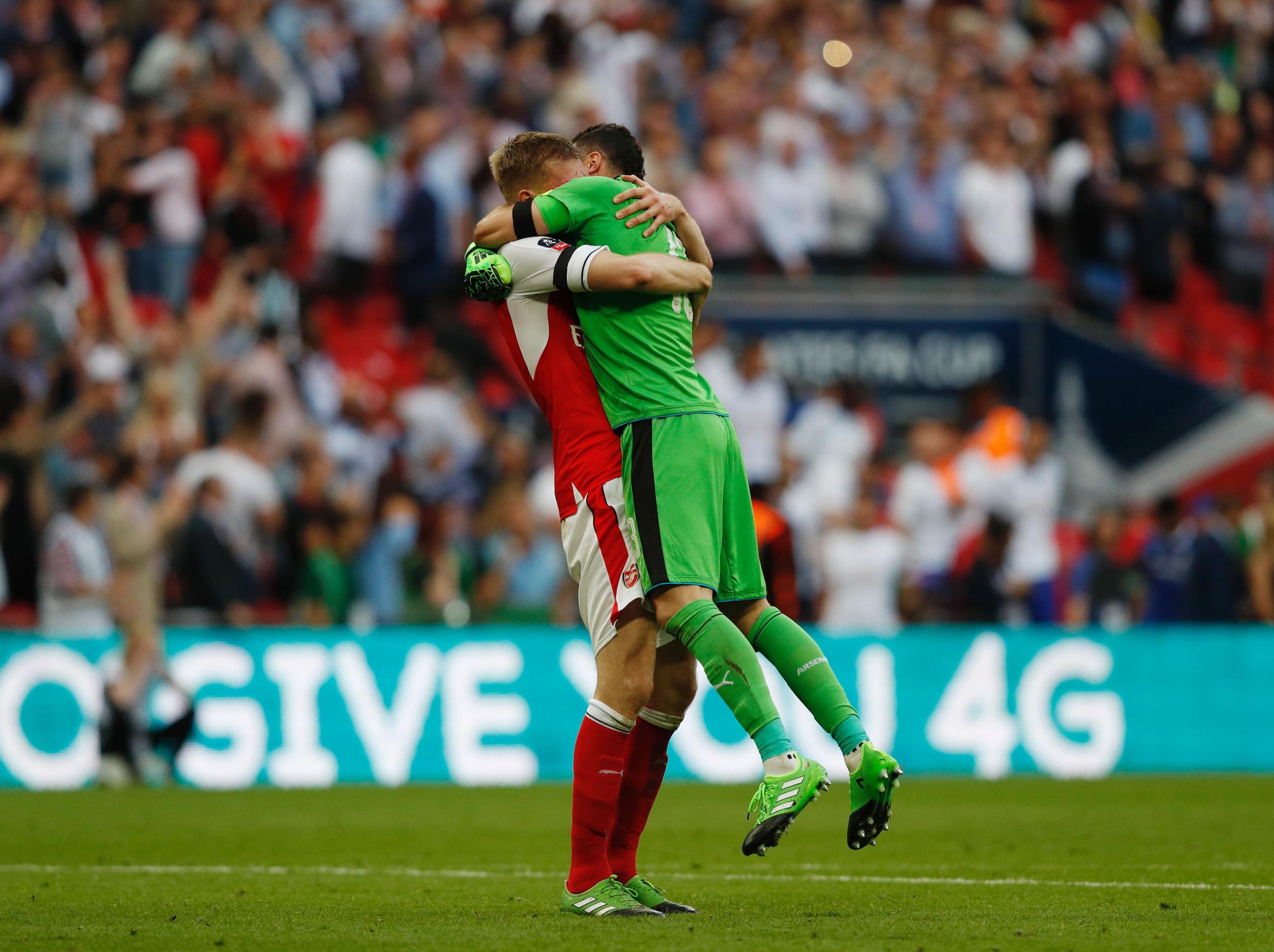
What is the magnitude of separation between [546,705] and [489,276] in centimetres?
834

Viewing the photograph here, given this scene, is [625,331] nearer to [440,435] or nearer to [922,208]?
[440,435]

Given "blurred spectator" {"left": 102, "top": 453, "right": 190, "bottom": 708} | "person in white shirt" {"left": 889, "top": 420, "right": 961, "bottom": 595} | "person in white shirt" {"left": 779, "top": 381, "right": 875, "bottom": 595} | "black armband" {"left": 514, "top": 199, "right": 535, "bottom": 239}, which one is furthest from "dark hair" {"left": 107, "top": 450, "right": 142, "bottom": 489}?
"black armband" {"left": 514, "top": 199, "right": 535, "bottom": 239}

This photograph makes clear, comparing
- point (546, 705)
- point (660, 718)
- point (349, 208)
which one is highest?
point (349, 208)

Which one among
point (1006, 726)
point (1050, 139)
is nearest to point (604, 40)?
point (1050, 139)

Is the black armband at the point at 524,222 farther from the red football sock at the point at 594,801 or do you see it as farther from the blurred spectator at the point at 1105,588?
the blurred spectator at the point at 1105,588

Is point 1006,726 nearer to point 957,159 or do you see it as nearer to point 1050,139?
point 957,159

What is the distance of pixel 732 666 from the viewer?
598 centimetres

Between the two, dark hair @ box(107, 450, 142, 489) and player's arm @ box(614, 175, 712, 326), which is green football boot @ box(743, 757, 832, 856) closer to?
player's arm @ box(614, 175, 712, 326)

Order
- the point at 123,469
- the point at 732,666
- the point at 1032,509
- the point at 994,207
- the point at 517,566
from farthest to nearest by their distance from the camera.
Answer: the point at 994,207 → the point at 1032,509 → the point at 517,566 → the point at 123,469 → the point at 732,666

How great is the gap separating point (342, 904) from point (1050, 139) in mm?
16104

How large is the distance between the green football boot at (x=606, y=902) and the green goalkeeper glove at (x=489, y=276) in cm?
186

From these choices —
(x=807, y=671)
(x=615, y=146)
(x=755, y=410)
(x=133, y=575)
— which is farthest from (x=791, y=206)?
(x=807, y=671)

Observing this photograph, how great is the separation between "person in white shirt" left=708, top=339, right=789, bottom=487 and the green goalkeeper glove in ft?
31.8

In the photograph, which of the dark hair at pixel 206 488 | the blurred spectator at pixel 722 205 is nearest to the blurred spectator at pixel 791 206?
the blurred spectator at pixel 722 205
